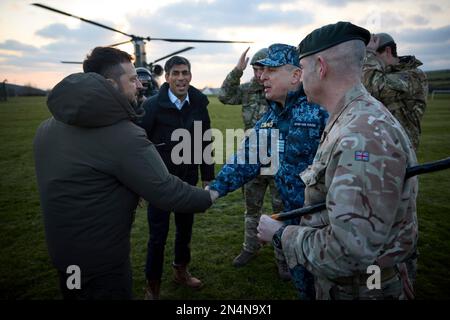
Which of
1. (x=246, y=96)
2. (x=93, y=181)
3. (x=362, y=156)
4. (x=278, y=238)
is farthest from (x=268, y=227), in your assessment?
(x=246, y=96)

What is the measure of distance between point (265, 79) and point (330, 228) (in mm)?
1799

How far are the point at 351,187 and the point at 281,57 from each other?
5.97ft

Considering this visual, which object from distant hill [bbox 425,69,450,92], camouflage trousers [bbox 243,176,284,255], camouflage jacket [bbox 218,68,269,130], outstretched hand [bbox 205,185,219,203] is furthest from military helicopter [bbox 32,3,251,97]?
distant hill [bbox 425,69,450,92]

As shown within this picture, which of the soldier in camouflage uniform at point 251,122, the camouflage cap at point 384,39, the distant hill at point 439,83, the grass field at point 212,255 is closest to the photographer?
the grass field at point 212,255

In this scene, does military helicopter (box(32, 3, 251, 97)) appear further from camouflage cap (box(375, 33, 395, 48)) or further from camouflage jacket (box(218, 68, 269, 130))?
camouflage cap (box(375, 33, 395, 48))

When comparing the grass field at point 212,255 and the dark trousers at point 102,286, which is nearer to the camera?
the dark trousers at point 102,286

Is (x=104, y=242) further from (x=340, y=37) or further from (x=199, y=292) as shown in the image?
(x=199, y=292)

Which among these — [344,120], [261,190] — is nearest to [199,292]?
[261,190]

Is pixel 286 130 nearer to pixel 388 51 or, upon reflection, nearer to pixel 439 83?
pixel 388 51

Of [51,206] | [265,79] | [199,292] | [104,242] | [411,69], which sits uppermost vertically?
[411,69]

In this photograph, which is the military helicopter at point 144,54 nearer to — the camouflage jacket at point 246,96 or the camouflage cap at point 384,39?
the camouflage jacket at point 246,96

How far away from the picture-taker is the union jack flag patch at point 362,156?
1343mm

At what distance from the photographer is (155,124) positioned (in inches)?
153

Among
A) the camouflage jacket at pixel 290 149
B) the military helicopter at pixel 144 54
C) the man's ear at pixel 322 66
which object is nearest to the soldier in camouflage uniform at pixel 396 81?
the camouflage jacket at pixel 290 149
